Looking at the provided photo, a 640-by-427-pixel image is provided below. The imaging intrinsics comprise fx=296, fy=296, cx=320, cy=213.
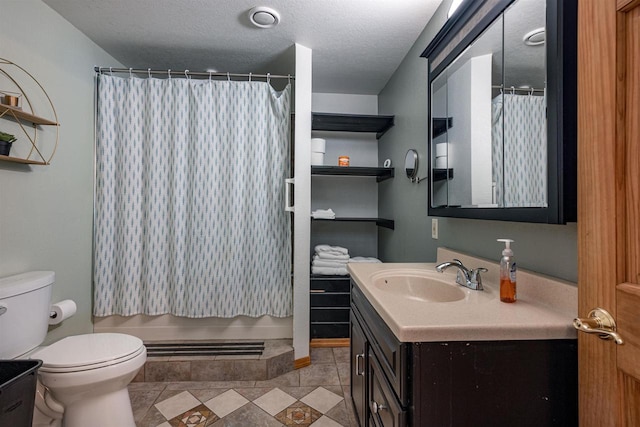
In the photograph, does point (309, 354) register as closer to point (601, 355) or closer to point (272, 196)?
point (272, 196)

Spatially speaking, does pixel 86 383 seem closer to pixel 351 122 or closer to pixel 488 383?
pixel 488 383

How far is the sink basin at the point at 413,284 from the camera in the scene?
1247mm

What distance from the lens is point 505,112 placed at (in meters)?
1.06

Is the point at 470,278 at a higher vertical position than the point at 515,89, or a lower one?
lower

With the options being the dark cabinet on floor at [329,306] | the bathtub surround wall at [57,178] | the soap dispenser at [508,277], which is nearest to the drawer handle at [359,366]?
the soap dispenser at [508,277]

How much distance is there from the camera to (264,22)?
1851 millimetres

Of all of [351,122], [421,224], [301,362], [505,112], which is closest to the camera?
[505,112]

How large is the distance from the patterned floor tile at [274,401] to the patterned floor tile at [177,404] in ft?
1.21

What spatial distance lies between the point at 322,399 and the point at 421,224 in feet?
4.01

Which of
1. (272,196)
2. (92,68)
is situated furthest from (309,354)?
(92,68)

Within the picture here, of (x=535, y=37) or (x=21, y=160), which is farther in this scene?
(x=21, y=160)

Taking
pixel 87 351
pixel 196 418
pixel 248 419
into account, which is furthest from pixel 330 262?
pixel 87 351

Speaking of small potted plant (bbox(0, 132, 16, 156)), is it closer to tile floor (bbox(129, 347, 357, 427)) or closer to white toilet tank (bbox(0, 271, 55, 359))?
white toilet tank (bbox(0, 271, 55, 359))

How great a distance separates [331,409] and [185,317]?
123cm
